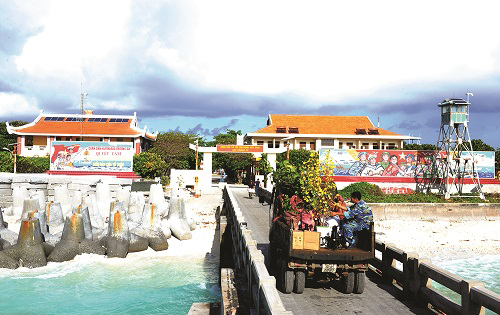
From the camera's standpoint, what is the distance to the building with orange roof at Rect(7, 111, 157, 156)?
2080 inches

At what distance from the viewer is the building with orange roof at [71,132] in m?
52.8

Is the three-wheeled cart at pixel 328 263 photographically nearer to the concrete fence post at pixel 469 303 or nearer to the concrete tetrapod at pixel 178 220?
the concrete fence post at pixel 469 303

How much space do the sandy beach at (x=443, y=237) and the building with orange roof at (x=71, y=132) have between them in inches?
1430

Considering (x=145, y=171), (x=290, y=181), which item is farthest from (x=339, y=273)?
(x=145, y=171)

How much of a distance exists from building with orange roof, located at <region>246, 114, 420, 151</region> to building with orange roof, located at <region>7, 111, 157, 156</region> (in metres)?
16.6

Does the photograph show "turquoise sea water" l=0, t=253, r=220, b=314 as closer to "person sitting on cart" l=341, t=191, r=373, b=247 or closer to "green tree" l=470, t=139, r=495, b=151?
"person sitting on cart" l=341, t=191, r=373, b=247

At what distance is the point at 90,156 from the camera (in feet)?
129

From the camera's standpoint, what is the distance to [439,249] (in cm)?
2222

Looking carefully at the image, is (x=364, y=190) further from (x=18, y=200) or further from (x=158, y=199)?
(x=18, y=200)

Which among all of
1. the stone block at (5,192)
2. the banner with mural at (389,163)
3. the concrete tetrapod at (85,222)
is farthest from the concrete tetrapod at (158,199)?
the banner with mural at (389,163)

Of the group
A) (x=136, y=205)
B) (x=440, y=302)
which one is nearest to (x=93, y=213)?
(x=136, y=205)

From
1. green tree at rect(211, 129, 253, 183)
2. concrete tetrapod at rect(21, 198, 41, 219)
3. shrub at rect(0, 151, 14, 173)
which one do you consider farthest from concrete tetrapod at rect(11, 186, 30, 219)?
green tree at rect(211, 129, 253, 183)

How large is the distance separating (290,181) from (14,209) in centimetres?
2484

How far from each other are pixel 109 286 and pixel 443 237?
1955 cm
